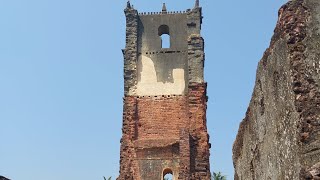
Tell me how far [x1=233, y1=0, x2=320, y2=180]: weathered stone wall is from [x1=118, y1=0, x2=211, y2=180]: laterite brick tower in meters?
9.82

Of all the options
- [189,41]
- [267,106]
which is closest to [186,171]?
[189,41]

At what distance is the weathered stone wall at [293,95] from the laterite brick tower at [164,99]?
9.82m

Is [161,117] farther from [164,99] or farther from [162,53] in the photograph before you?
[162,53]

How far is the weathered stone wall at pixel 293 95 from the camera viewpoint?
305cm

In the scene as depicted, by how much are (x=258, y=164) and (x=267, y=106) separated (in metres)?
0.72

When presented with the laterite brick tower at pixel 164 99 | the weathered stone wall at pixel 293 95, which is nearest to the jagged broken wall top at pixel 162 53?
the laterite brick tower at pixel 164 99

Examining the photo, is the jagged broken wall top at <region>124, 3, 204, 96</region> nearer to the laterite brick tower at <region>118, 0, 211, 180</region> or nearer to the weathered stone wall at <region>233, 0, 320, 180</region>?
the laterite brick tower at <region>118, 0, 211, 180</region>

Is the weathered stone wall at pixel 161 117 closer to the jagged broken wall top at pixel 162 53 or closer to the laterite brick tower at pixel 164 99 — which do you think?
the laterite brick tower at pixel 164 99

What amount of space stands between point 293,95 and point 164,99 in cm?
1133

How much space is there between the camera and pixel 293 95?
3230 mm

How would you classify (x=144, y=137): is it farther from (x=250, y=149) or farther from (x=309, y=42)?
(x=309, y=42)

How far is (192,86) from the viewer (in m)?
14.6

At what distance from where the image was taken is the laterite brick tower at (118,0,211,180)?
1377 cm

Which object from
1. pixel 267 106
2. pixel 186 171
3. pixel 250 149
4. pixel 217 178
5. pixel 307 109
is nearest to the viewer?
pixel 307 109
